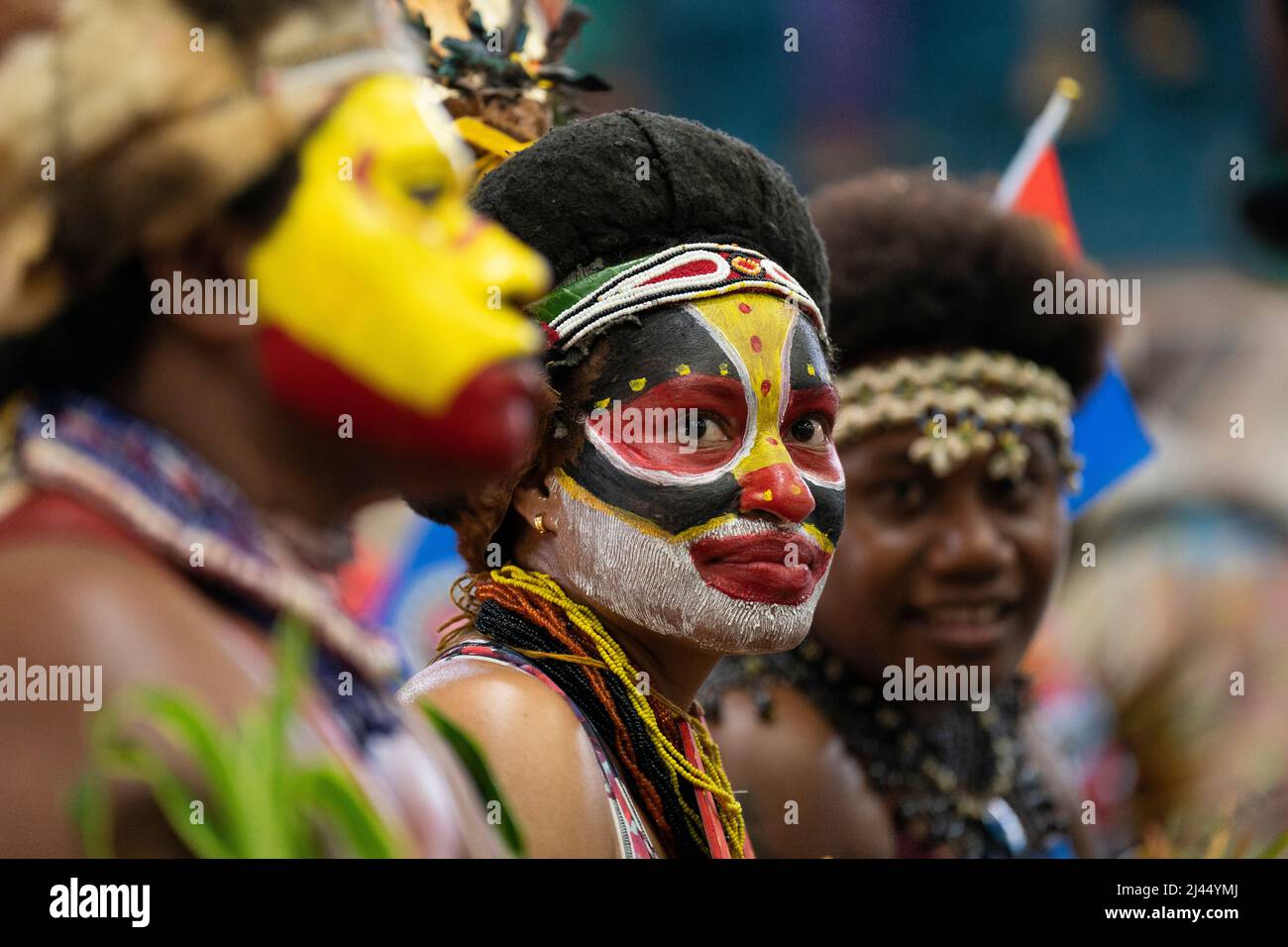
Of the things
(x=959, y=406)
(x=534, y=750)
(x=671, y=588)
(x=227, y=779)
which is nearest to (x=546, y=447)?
(x=671, y=588)

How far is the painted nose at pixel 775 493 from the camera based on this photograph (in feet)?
8.77

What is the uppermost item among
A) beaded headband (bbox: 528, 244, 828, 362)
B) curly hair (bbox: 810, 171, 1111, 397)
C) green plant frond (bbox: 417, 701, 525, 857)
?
curly hair (bbox: 810, 171, 1111, 397)

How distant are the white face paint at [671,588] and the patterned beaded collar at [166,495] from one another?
3.52 ft

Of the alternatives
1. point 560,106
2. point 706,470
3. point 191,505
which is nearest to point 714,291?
point 706,470

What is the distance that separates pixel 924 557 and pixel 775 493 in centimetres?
156

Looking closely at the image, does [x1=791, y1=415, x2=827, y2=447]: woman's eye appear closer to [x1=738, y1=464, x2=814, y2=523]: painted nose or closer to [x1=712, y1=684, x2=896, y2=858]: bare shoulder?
[x1=738, y1=464, x2=814, y2=523]: painted nose

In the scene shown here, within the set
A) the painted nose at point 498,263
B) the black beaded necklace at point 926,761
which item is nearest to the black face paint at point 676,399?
the painted nose at point 498,263

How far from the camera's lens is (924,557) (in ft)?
13.6

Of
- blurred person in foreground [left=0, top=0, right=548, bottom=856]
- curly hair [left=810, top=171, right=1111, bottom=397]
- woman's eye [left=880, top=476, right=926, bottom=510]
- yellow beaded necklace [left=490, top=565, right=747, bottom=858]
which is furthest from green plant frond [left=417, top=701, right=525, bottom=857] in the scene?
curly hair [left=810, top=171, right=1111, bottom=397]

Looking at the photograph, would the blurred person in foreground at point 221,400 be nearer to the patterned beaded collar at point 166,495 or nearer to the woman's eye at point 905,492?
the patterned beaded collar at point 166,495

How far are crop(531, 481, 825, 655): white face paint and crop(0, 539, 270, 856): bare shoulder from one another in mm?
1230

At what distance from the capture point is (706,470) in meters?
2.71

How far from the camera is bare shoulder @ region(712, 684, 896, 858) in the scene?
153 inches

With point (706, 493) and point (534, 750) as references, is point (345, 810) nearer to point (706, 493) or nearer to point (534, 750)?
point (534, 750)
